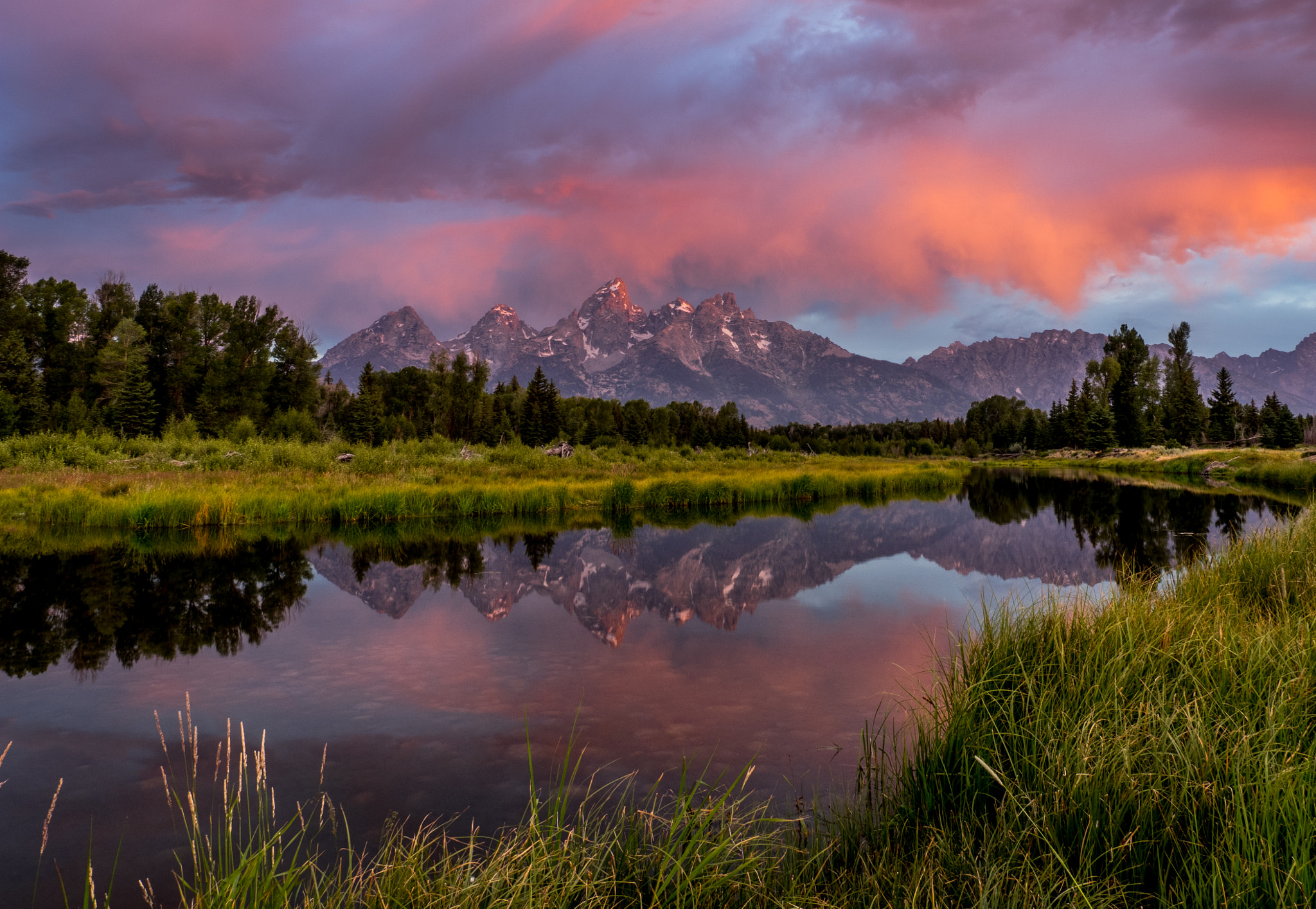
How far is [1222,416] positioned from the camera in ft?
279

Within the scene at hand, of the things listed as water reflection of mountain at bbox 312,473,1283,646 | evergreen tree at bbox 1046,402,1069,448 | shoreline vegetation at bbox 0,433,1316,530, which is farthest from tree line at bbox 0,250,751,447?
evergreen tree at bbox 1046,402,1069,448

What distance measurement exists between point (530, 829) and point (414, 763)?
2.99 metres

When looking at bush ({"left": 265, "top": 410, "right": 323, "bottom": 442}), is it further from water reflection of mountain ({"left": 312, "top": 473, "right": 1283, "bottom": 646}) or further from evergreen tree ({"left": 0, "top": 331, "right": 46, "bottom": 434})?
water reflection of mountain ({"left": 312, "top": 473, "right": 1283, "bottom": 646})

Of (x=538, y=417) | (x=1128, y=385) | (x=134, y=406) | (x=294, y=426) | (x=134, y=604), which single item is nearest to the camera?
(x=134, y=604)

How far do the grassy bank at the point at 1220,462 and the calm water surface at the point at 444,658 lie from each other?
27.2 metres

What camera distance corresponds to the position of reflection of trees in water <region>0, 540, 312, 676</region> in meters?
9.15

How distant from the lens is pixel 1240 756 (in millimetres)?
3746

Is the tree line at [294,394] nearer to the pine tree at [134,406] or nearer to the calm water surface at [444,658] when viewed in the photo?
the pine tree at [134,406]

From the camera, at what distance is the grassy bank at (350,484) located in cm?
2084

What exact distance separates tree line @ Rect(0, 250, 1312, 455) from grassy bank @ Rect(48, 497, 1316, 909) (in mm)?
55860

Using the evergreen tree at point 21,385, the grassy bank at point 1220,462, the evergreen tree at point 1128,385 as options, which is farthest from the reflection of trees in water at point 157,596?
the evergreen tree at point 1128,385

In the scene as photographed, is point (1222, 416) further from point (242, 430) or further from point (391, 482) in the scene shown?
point (242, 430)

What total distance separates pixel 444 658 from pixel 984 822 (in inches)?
281

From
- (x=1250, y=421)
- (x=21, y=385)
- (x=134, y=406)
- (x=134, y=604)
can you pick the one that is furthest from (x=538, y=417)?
(x=1250, y=421)
